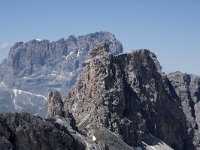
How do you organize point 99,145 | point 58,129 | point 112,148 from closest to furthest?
point 58,129 → point 99,145 → point 112,148

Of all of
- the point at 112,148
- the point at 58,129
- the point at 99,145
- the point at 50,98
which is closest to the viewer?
the point at 58,129

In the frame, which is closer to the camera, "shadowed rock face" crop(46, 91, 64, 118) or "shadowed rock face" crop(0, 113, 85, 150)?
"shadowed rock face" crop(0, 113, 85, 150)

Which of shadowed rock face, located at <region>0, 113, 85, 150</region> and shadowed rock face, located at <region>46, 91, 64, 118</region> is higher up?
shadowed rock face, located at <region>46, 91, 64, 118</region>

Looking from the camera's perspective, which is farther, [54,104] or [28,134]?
[54,104]

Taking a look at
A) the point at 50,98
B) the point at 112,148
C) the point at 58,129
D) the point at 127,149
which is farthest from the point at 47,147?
the point at 50,98

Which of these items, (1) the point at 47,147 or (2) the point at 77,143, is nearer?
(1) the point at 47,147

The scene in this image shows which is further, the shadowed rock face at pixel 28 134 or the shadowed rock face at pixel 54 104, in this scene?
the shadowed rock face at pixel 54 104

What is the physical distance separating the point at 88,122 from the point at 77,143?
9472 cm

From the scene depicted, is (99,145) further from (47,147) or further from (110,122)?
(110,122)

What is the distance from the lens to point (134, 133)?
197250 mm

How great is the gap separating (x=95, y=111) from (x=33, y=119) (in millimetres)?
112412

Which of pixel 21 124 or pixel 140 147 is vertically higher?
pixel 21 124

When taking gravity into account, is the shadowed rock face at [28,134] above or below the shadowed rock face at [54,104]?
below

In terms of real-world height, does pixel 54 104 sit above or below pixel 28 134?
above
